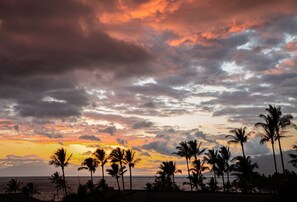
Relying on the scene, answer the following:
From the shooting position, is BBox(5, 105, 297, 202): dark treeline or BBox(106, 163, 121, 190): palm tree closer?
BBox(5, 105, 297, 202): dark treeline

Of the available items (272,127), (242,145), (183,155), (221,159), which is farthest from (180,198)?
(183,155)

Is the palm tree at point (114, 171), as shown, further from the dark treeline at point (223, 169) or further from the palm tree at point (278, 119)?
the palm tree at point (278, 119)

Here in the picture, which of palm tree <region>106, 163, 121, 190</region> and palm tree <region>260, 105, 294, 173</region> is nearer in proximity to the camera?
palm tree <region>260, 105, 294, 173</region>

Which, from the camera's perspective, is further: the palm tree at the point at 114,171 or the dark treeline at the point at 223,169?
the palm tree at the point at 114,171

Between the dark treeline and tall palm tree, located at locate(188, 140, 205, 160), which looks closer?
the dark treeline

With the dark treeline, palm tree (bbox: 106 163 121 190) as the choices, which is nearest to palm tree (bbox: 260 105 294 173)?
the dark treeline

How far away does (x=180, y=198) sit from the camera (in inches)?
1441

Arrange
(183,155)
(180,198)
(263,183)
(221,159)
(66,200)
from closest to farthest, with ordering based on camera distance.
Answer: (66,200)
(180,198)
(263,183)
(221,159)
(183,155)

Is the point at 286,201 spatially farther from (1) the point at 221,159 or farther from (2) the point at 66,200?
(1) the point at 221,159

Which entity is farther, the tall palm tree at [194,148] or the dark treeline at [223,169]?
the tall palm tree at [194,148]

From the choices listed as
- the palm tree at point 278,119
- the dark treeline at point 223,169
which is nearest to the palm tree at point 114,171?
the dark treeline at point 223,169

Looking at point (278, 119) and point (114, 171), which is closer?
point (278, 119)

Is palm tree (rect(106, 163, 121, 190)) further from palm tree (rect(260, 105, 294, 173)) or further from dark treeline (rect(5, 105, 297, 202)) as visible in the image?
palm tree (rect(260, 105, 294, 173))

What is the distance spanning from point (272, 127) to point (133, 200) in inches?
888
